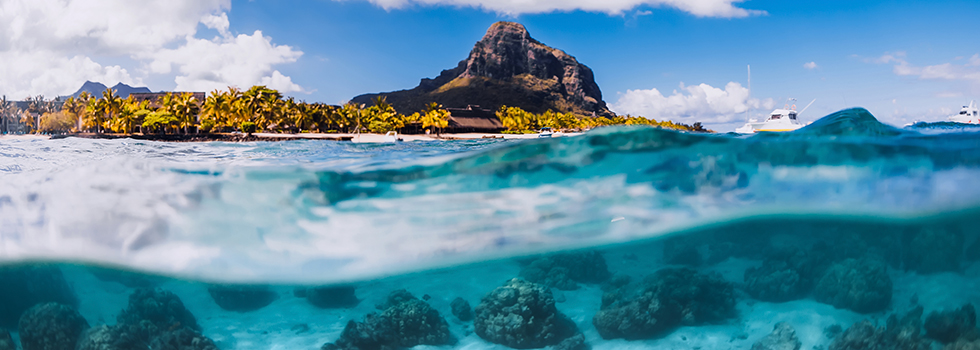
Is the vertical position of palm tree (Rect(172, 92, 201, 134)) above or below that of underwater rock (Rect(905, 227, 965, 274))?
above

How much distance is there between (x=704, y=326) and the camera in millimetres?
7168

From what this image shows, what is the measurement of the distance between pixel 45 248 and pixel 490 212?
6529 mm

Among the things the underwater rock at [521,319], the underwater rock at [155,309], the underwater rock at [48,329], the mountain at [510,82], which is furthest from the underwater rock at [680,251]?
the mountain at [510,82]

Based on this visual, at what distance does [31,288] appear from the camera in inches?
322

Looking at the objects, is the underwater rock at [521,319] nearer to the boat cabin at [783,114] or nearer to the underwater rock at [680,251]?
the underwater rock at [680,251]

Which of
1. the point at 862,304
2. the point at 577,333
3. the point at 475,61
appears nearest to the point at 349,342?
the point at 577,333

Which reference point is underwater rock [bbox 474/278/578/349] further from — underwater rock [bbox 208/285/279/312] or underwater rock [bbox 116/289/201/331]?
underwater rock [bbox 116/289/201/331]

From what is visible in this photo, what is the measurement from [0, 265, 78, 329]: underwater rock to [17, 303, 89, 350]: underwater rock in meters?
1.48

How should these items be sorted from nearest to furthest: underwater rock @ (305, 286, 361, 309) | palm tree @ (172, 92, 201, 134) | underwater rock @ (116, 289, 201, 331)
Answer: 1. underwater rock @ (116, 289, 201, 331)
2. underwater rock @ (305, 286, 361, 309)
3. palm tree @ (172, 92, 201, 134)

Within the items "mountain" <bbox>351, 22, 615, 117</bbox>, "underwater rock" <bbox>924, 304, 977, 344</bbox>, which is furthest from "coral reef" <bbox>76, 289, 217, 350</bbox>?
"mountain" <bbox>351, 22, 615, 117</bbox>

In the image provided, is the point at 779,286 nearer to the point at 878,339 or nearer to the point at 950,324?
the point at 878,339

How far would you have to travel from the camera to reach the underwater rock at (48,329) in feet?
21.1

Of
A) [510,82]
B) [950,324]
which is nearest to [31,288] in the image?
[950,324]

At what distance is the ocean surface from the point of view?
634 centimetres
